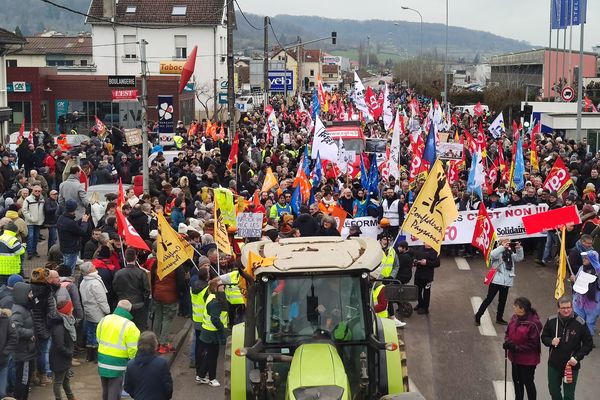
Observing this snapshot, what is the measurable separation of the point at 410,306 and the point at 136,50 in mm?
55766

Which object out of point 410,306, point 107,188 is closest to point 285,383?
point 410,306

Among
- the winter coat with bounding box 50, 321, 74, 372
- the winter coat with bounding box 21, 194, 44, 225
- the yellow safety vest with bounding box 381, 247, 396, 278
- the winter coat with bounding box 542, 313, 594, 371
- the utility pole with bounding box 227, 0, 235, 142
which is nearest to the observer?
the winter coat with bounding box 542, 313, 594, 371

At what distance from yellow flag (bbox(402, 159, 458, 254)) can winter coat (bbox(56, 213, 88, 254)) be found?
244 inches

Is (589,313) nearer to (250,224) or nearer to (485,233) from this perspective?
(485,233)

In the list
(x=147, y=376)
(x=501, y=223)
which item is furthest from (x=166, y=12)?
(x=147, y=376)

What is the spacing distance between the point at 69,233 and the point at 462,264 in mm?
7896

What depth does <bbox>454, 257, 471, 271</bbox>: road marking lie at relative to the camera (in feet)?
63.8

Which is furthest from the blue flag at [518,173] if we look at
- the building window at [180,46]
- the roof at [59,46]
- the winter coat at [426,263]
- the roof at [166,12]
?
the roof at [59,46]

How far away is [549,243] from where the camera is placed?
19.5m

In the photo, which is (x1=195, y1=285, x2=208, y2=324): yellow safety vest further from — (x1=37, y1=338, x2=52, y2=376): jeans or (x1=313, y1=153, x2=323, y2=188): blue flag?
(x1=313, y1=153, x2=323, y2=188): blue flag

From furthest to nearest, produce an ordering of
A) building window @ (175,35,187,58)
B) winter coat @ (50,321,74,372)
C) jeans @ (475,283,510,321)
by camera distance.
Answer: building window @ (175,35,187,58)
jeans @ (475,283,510,321)
winter coat @ (50,321,74,372)

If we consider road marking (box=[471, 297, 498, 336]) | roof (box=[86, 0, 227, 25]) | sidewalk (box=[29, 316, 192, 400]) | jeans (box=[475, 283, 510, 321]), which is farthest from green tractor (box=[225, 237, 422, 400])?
roof (box=[86, 0, 227, 25])

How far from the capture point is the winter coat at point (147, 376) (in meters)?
9.41

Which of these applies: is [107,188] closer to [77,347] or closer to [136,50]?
[77,347]
